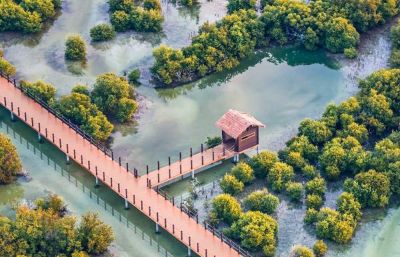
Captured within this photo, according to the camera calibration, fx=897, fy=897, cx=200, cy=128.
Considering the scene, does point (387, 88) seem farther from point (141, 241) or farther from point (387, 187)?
point (141, 241)

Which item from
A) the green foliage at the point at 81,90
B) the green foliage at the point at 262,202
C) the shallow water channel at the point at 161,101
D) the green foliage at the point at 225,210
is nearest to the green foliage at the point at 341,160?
the shallow water channel at the point at 161,101

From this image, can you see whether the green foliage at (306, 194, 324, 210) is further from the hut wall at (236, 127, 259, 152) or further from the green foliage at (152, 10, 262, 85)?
the green foliage at (152, 10, 262, 85)

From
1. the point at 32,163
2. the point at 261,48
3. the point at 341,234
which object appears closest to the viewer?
the point at 341,234

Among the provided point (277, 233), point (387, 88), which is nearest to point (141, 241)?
point (277, 233)

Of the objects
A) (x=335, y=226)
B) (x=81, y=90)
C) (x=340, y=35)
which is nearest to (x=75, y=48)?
(x=81, y=90)

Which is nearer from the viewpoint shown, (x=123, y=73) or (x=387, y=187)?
(x=387, y=187)

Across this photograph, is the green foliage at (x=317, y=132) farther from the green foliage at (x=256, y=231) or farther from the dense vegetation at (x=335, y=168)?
the green foliage at (x=256, y=231)
